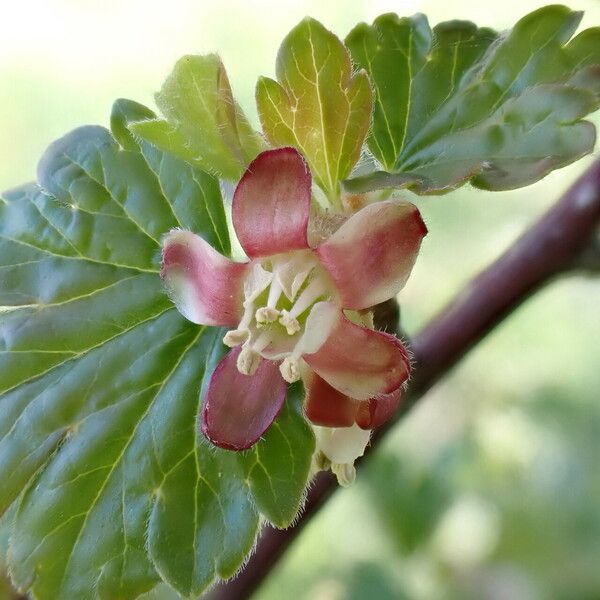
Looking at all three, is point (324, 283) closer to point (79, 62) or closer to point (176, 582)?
point (176, 582)

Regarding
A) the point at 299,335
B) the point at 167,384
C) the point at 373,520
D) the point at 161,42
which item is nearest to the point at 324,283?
the point at 299,335

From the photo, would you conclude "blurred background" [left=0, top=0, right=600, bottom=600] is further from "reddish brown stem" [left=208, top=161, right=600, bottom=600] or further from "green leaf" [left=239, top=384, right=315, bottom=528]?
"green leaf" [left=239, top=384, right=315, bottom=528]

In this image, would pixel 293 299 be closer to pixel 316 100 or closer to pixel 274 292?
pixel 274 292

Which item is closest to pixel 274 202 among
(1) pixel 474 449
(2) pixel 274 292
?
(2) pixel 274 292

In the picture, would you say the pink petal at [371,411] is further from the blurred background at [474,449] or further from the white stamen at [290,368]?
the blurred background at [474,449]

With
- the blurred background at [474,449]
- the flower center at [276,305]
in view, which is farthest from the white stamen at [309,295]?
the blurred background at [474,449]

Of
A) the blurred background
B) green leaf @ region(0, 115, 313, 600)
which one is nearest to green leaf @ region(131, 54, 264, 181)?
green leaf @ region(0, 115, 313, 600)
